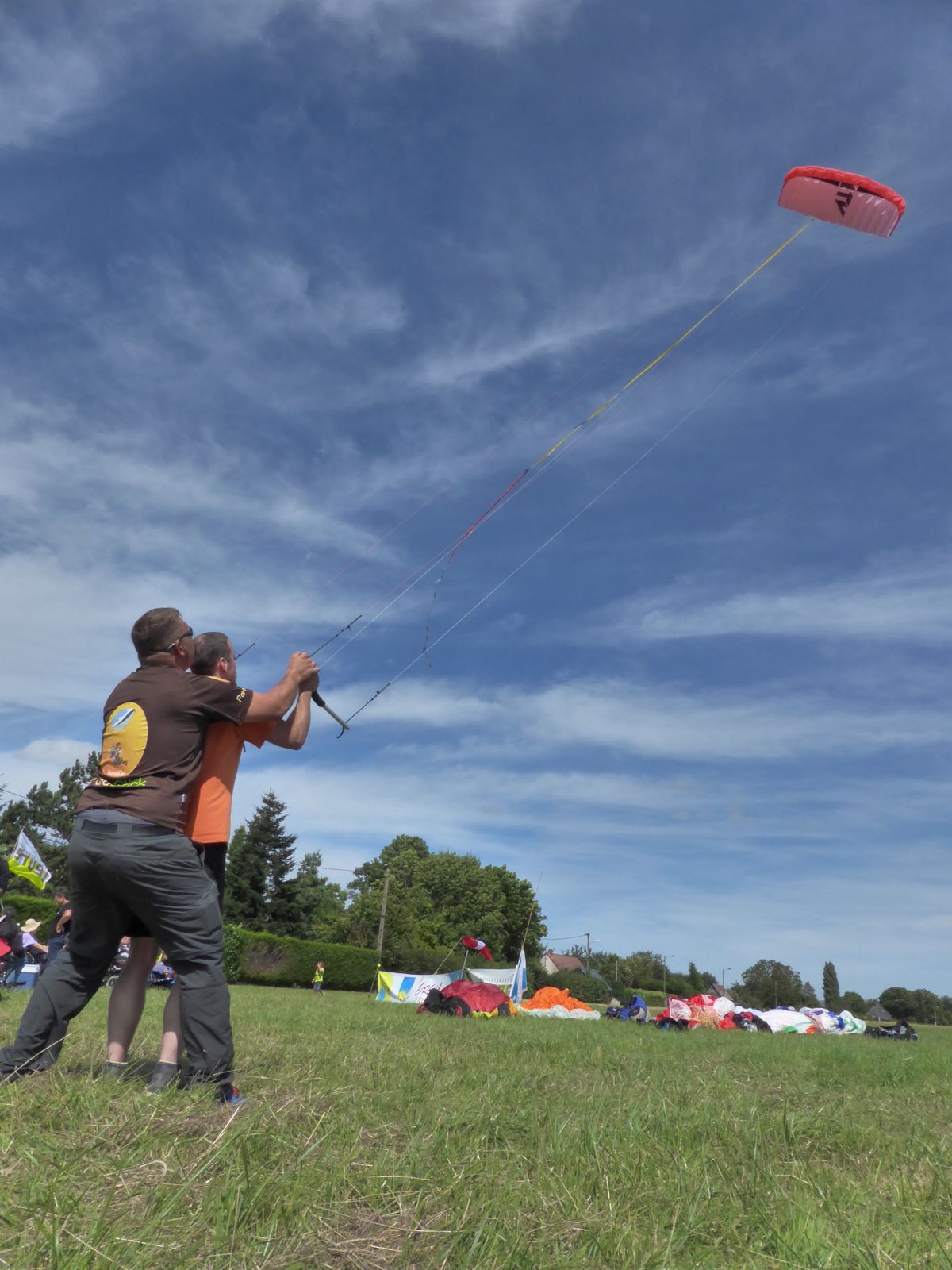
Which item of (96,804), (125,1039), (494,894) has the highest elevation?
(494,894)

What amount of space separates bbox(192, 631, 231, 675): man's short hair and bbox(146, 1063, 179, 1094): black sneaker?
1.50 meters

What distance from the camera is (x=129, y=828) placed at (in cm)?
Result: 307

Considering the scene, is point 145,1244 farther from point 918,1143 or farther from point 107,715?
point 918,1143

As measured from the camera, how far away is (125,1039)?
3.35m

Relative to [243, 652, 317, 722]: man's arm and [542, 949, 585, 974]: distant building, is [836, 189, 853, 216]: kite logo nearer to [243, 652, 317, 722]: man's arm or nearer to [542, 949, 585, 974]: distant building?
[243, 652, 317, 722]: man's arm

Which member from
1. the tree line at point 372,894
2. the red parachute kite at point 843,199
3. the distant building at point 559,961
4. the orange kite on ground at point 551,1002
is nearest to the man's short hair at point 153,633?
the red parachute kite at point 843,199

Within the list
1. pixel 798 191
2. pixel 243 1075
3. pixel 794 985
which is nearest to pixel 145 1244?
pixel 243 1075

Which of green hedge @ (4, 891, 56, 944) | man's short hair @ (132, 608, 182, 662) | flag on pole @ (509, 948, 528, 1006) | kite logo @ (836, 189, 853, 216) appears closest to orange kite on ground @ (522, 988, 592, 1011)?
flag on pole @ (509, 948, 528, 1006)

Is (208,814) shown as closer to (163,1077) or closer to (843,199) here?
(163,1077)

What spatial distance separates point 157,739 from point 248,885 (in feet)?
167

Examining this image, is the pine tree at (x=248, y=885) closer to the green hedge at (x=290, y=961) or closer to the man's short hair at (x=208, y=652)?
the green hedge at (x=290, y=961)

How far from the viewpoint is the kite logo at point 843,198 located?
833cm

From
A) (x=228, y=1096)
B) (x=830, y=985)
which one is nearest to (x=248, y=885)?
(x=228, y=1096)

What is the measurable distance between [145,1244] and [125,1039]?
1.81 m
